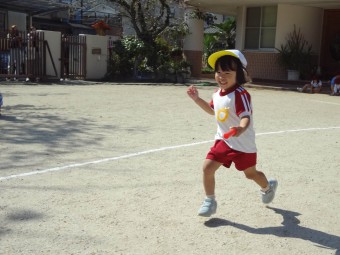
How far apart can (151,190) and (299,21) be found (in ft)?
50.3

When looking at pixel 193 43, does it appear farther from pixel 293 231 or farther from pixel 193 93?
pixel 293 231

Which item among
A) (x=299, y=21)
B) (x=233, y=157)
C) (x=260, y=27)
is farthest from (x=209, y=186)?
(x=260, y=27)

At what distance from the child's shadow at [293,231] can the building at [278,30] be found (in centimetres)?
1517

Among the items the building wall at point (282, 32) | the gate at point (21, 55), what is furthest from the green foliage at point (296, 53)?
the gate at point (21, 55)

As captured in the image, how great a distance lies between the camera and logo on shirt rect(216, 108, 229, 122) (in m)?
3.77

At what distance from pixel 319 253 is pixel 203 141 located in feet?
12.6

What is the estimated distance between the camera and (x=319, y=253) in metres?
3.24

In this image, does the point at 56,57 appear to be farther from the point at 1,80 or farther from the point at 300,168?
the point at 300,168

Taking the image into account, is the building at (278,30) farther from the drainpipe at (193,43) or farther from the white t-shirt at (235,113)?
the white t-shirt at (235,113)

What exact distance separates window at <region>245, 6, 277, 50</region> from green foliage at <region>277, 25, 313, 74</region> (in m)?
0.75

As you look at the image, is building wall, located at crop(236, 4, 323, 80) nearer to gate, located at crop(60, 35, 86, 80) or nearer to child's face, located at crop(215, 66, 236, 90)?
gate, located at crop(60, 35, 86, 80)

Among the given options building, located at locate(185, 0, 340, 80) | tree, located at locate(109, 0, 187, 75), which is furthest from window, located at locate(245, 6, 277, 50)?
tree, located at locate(109, 0, 187, 75)

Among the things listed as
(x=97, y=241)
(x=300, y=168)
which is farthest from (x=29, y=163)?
(x=300, y=168)

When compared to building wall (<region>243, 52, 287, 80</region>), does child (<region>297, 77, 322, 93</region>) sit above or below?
below
